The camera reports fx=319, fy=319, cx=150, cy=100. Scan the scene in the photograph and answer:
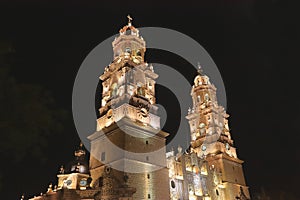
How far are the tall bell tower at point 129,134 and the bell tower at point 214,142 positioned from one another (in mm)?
12786

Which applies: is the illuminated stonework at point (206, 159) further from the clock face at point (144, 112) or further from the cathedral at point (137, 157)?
the clock face at point (144, 112)

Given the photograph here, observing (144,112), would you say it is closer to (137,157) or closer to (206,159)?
(137,157)

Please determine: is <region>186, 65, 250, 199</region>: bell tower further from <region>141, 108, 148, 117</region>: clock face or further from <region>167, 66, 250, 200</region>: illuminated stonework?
<region>141, 108, 148, 117</region>: clock face

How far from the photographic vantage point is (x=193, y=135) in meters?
56.9

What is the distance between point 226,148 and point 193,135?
673 cm

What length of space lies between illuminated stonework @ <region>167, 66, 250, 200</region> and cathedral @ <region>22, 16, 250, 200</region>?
139 mm

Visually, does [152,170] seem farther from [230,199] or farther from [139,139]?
[230,199]

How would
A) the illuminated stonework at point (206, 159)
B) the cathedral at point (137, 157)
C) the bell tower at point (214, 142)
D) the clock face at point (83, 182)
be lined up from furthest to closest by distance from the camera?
the bell tower at point (214, 142) → the illuminated stonework at point (206, 159) → the clock face at point (83, 182) → the cathedral at point (137, 157)

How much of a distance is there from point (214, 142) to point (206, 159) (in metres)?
3.07

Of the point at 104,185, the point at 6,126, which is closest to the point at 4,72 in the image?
the point at 6,126

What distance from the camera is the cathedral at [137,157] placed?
33.6 meters

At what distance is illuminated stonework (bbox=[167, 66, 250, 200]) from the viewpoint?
42.2m

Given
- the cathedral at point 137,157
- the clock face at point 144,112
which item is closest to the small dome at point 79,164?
the cathedral at point 137,157

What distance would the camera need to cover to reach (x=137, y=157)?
34688 mm
